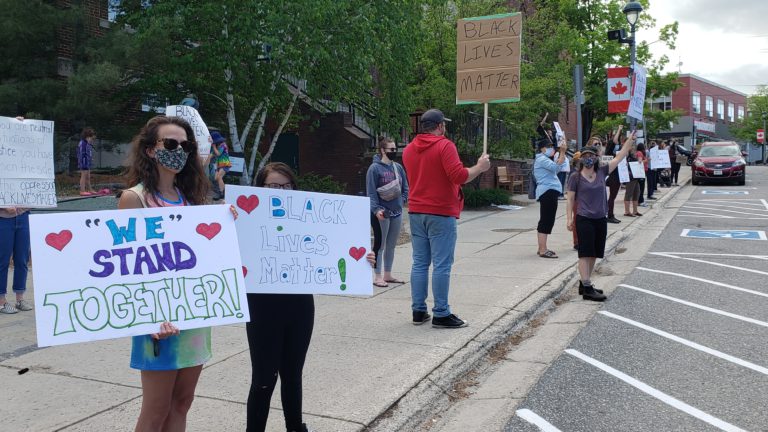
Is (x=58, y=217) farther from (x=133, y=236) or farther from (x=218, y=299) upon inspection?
(x=218, y=299)

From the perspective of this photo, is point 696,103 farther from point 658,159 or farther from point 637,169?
point 637,169

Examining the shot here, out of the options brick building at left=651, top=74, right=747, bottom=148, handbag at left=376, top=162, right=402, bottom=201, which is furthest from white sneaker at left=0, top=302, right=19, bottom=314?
brick building at left=651, top=74, right=747, bottom=148

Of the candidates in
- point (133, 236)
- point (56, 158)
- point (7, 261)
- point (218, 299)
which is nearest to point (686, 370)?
point (218, 299)

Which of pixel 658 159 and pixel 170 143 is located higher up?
pixel 658 159

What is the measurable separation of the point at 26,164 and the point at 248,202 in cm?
465

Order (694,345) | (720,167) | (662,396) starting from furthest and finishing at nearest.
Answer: (720,167), (694,345), (662,396)

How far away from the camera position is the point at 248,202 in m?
3.49

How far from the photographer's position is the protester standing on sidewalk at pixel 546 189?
33.6 feet

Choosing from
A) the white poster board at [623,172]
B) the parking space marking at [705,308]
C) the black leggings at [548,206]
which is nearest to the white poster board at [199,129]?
the parking space marking at [705,308]

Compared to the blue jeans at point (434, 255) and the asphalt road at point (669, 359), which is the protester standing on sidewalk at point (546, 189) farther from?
the blue jeans at point (434, 255)

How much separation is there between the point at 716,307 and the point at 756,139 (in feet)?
268

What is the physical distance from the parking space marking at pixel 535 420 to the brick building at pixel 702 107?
6611 centimetres

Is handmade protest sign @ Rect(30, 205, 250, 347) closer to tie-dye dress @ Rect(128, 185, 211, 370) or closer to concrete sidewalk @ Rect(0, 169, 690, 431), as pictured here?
tie-dye dress @ Rect(128, 185, 211, 370)

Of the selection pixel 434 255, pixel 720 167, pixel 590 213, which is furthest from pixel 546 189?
pixel 720 167
